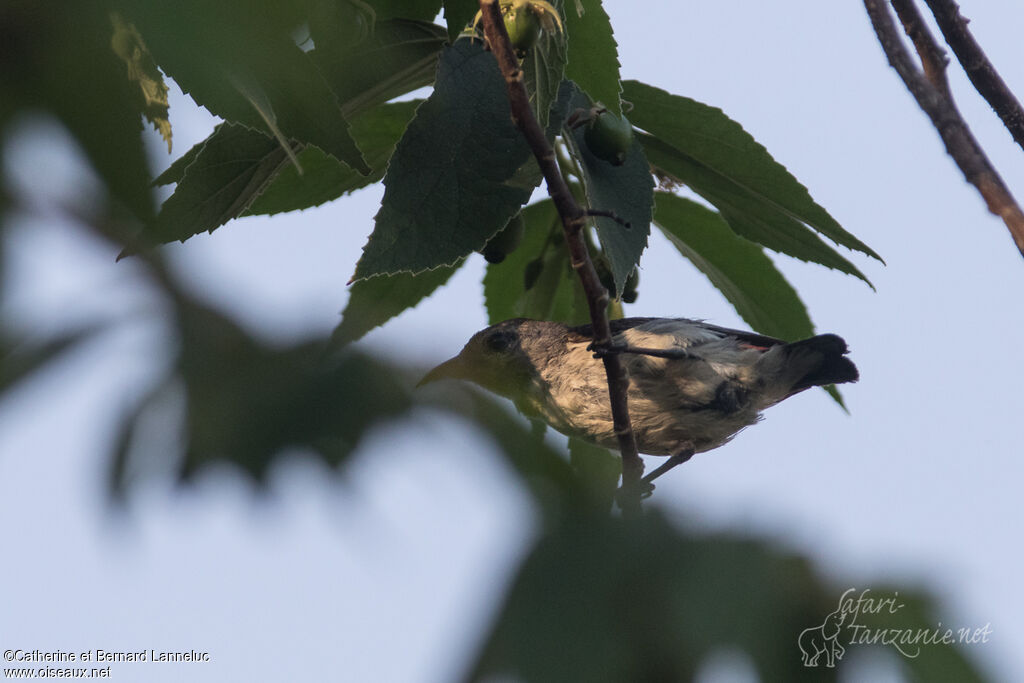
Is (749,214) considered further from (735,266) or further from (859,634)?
(859,634)

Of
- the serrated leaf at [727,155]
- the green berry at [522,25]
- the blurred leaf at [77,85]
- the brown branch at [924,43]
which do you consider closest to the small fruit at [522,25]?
the green berry at [522,25]

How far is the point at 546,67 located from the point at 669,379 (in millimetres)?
2409

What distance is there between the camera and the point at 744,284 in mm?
3686

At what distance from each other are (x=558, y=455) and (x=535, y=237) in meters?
2.72

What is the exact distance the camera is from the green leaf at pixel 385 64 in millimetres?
2516

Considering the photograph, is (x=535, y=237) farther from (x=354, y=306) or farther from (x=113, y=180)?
(x=113, y=180)

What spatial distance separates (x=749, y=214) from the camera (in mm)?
3154

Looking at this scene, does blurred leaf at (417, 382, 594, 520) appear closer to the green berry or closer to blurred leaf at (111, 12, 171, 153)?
blurred leaf at (111, 12, 171, 153)

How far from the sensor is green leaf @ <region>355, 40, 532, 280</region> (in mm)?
2416

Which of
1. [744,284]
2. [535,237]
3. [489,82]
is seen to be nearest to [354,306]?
[535,237]

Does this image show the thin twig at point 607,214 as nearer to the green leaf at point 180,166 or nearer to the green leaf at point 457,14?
the green leaf at point 457,14

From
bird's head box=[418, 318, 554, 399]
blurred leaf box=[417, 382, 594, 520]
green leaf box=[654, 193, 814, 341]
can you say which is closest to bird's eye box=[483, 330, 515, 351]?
bird's head box=[418, 318, 554, 399]

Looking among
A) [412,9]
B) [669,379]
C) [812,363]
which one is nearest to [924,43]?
[412,9]

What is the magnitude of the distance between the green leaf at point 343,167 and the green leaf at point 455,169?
2.32 feet
